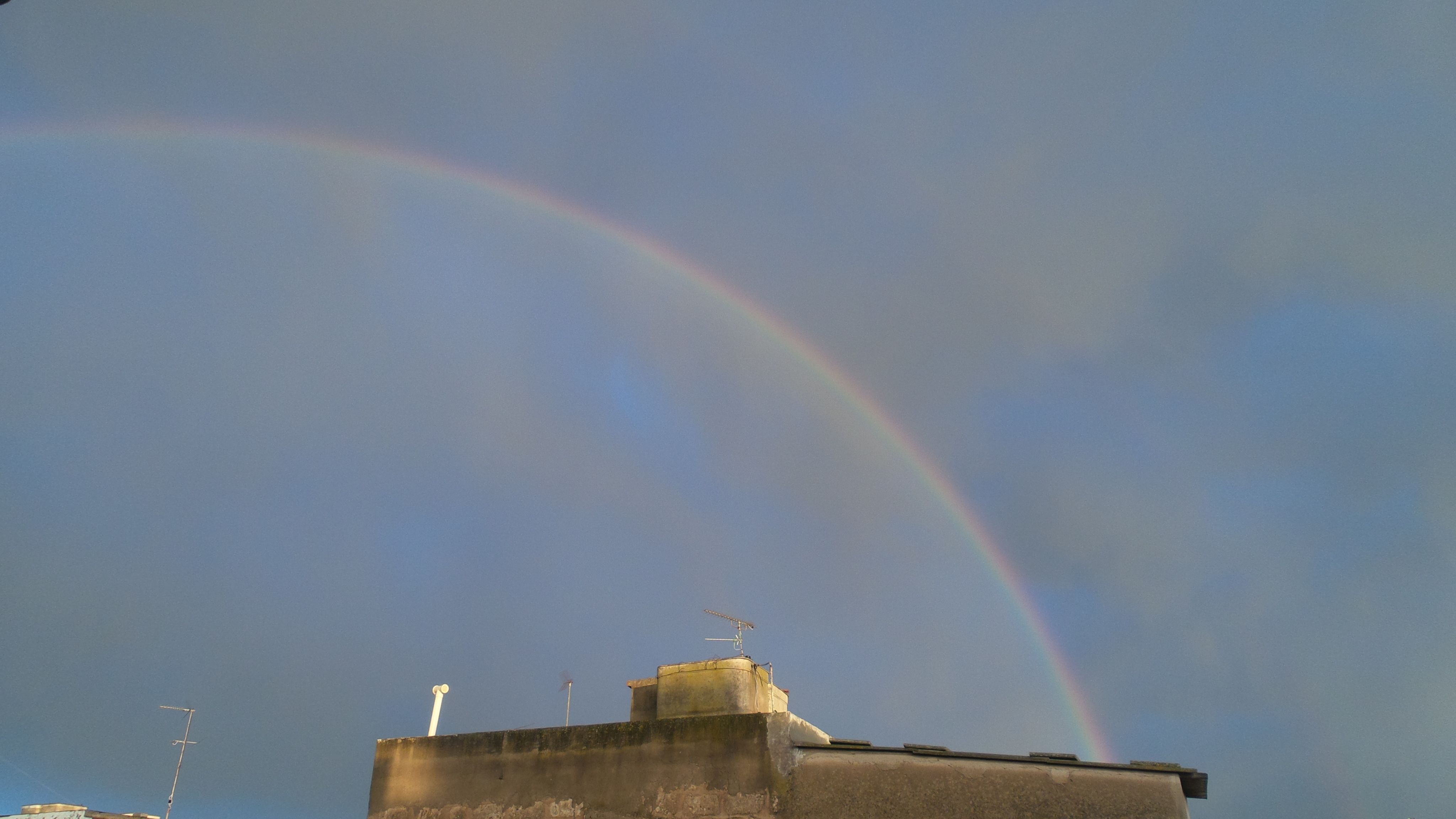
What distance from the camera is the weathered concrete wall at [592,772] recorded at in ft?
35.3

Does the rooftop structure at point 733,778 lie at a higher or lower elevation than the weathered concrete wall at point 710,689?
lower

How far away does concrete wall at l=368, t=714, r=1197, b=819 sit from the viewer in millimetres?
10062

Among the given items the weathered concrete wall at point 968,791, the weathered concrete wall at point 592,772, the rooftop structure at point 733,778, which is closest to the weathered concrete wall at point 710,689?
the rooftop structure at point 733,778

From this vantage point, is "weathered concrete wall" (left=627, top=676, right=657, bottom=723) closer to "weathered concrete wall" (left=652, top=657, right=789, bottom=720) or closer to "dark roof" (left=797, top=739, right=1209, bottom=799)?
"weathered concrete wall" (left=652, top=657, right=789, bottom=720)

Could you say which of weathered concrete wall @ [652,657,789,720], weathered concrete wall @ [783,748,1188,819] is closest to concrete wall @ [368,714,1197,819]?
weathered concrete wall @ [783,748,1188,819]

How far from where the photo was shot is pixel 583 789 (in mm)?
11656

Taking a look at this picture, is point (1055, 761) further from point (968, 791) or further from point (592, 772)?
point (592, 772)

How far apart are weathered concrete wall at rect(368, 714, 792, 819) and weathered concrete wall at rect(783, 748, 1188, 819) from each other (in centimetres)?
52

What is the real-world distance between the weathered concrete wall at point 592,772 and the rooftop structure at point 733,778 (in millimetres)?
14

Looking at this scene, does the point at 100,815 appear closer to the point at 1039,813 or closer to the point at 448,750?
the point at 448,750

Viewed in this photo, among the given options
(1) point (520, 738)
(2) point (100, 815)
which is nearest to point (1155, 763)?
(1) point (520, 738)

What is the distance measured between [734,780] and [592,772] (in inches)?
80.7

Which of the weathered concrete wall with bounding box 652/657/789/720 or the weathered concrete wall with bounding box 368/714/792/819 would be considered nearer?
the weathered concrete wall with bounding box 368/714/792/819

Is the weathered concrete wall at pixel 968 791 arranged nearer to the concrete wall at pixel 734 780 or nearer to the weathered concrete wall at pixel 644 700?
the concrete wall at pixel 734 780
